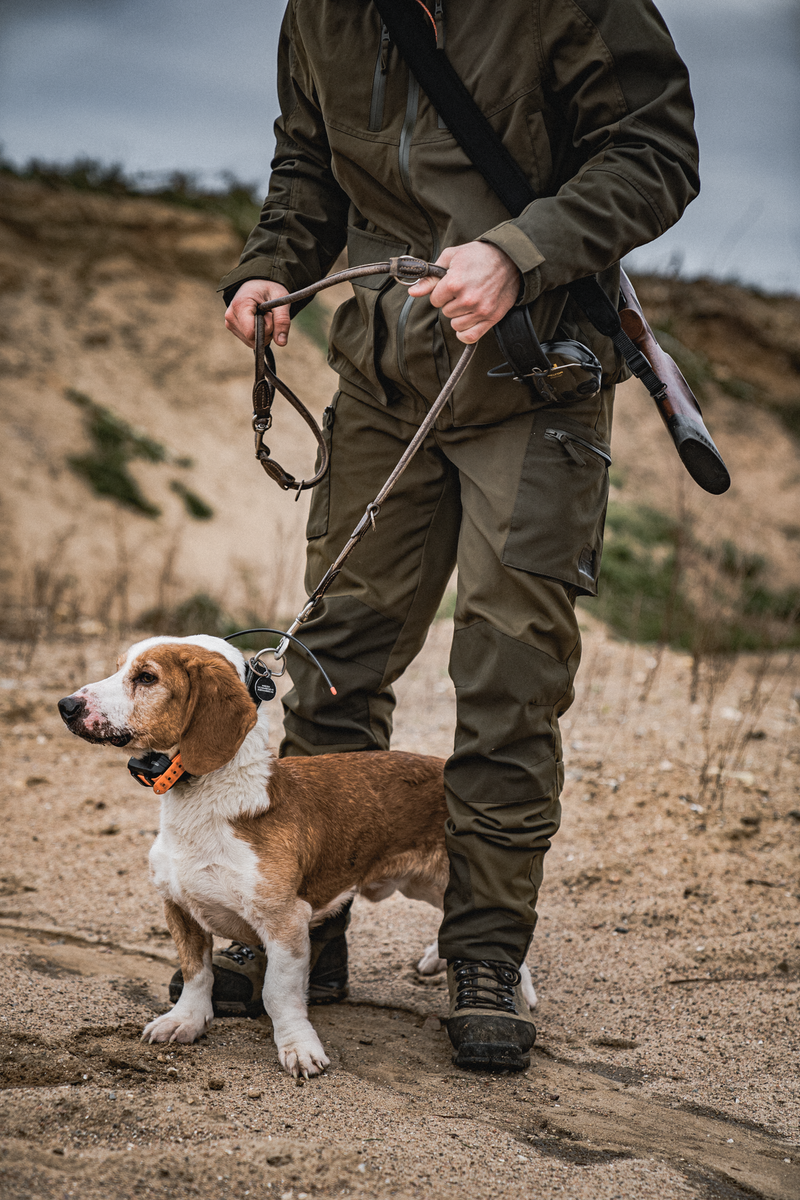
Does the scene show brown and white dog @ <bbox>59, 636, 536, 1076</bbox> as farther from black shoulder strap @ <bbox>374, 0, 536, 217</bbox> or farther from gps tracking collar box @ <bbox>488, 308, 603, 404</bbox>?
black shoulder strap @ <bbox>374, 0, 536, 217</bbox>

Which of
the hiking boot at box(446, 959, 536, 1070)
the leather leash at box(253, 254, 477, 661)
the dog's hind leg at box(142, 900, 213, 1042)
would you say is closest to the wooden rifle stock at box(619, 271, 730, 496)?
the leather leash at box(253, 254, 477, 661)

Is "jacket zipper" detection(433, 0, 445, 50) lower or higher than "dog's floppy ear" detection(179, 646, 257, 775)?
higher

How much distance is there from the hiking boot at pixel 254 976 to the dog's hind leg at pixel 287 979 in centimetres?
27

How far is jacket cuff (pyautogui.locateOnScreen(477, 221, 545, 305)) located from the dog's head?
1212 millimetres

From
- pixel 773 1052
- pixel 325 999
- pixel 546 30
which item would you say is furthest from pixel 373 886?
pixel 546 30

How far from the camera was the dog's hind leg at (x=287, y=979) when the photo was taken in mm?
2318

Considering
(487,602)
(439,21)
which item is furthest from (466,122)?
(487,602)

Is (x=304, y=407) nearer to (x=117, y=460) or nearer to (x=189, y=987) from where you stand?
(x=189, y=987)

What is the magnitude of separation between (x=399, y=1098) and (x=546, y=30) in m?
2.55

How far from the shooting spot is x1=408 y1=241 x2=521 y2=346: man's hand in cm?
213

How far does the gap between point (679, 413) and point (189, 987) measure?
6.55 feet

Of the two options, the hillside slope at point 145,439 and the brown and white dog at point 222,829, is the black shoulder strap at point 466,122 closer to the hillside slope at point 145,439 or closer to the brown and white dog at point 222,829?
the brown and white dog at point 222,829

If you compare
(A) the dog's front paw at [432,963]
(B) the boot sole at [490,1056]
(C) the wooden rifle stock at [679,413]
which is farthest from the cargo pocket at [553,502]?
(A) the dog's front paw at [432,963]

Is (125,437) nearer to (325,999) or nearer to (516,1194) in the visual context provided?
(325,999)
